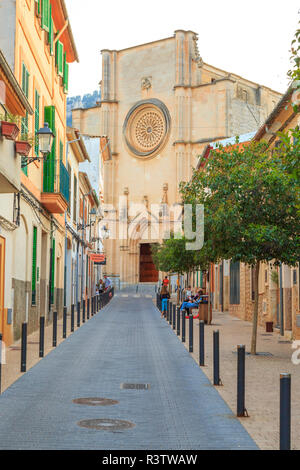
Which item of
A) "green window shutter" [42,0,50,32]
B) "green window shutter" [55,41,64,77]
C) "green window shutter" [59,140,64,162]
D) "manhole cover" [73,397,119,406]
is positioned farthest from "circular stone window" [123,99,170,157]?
"manhole cover" [73,397,119,406]

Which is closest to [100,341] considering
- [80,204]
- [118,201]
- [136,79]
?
[80,204]

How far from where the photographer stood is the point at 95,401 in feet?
27.1

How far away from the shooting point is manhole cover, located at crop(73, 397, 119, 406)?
8087 mm

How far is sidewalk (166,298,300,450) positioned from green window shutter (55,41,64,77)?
10927mm

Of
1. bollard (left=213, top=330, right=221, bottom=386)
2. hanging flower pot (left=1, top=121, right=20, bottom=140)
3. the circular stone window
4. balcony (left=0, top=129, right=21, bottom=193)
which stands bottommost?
bollard (left=213, top=330, right=221, bottom=386)

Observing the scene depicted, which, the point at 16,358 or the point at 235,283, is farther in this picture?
the point at 235,283

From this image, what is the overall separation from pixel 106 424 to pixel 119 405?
3.91ft

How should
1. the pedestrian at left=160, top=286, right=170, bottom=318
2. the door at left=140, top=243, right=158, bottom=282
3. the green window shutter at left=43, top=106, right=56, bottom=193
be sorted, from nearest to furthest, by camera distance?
the green window shutter at left=43, top=106, right=56, bottom=193
the pedestrian at left=160, top=286, right=170, bottom=318
the door at left=140, top=243, right=158, bottom=282

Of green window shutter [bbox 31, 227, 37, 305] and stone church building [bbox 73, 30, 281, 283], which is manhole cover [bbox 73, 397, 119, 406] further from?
stone church building [bbox 73, 30, 281, 283]

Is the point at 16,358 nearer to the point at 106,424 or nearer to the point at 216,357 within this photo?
the point at 216,357

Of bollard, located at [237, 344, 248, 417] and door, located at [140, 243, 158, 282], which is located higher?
door, located at [140, 243, 158, 282]

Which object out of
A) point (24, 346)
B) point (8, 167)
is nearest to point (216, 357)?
point (24, 346)
